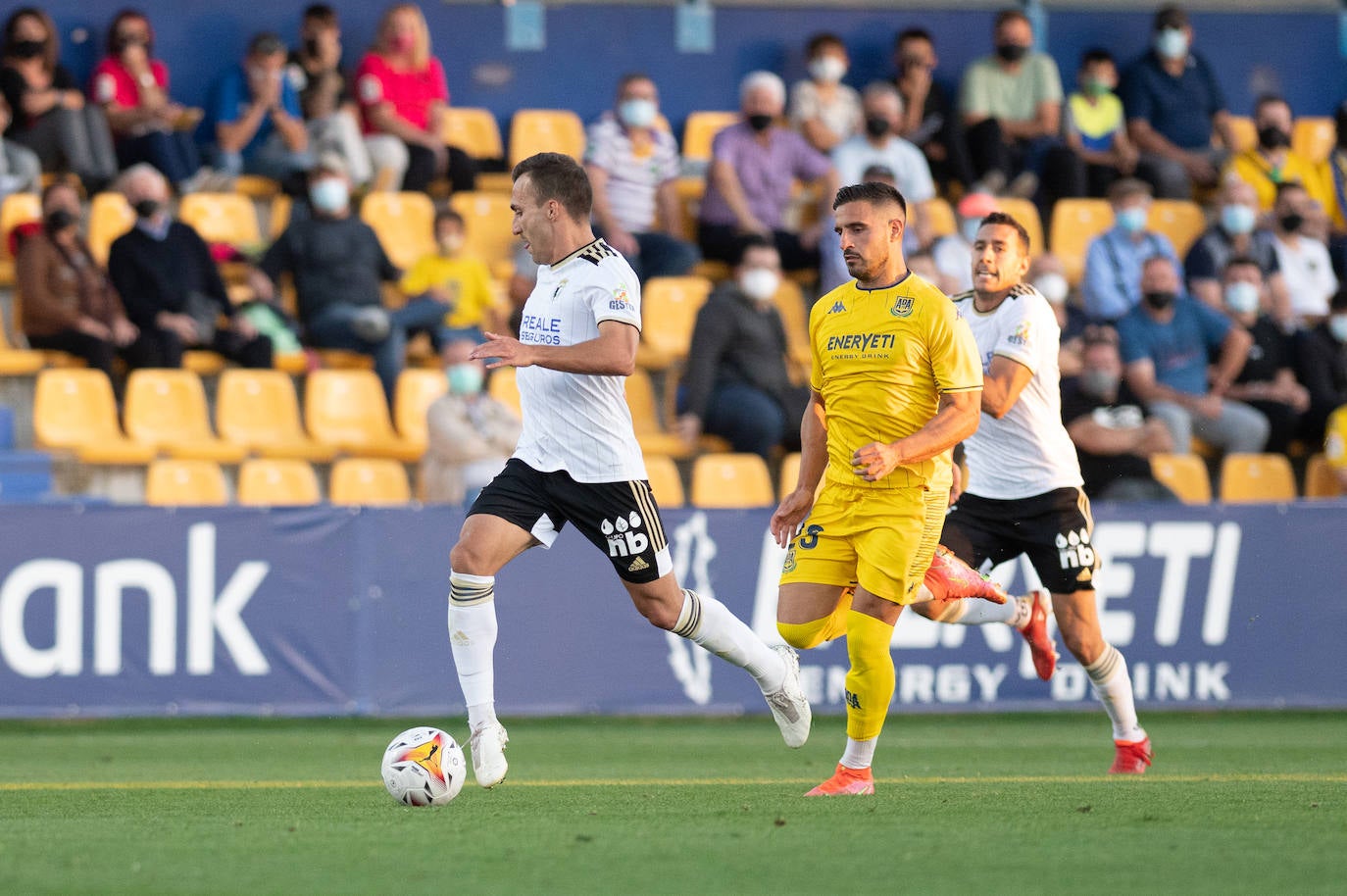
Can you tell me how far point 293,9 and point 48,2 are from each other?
2.02 meters

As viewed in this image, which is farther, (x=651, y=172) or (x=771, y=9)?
(x=771, y=9)

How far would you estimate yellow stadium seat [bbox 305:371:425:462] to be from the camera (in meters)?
13.2

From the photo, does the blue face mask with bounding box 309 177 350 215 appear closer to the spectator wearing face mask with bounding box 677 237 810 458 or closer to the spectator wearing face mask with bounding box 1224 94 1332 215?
the spectator wearing face mask with bounding box 677 237 810 458

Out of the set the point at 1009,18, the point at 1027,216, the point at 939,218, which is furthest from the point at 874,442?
the point at 1009,18

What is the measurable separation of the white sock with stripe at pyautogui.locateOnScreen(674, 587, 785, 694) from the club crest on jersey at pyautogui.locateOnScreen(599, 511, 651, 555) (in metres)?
0.34

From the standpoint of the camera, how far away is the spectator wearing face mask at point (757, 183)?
15.0 meters

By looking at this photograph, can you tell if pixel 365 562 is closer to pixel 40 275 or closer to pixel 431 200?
pixel 40 275

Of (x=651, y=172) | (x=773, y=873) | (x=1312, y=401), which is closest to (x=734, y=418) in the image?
(x=651, y=172)

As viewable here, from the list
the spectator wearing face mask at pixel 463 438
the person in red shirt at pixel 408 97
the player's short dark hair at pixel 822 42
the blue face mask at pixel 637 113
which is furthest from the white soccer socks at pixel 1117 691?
the player's short dark hair at pixel 822 42

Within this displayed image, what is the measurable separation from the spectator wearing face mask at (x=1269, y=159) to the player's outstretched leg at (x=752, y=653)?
1093cm

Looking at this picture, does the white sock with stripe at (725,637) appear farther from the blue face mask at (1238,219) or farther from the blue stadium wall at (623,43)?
the blue stadium wall at (623,43)

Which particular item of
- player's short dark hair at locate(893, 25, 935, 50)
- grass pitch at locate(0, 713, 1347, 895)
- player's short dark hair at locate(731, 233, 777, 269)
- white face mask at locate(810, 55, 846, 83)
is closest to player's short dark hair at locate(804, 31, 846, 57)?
white face mask at locate(810, 55, 846, 83)

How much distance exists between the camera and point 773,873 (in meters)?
4.83

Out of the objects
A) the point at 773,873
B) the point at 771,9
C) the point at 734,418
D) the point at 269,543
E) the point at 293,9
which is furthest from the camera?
the point at 771,9
